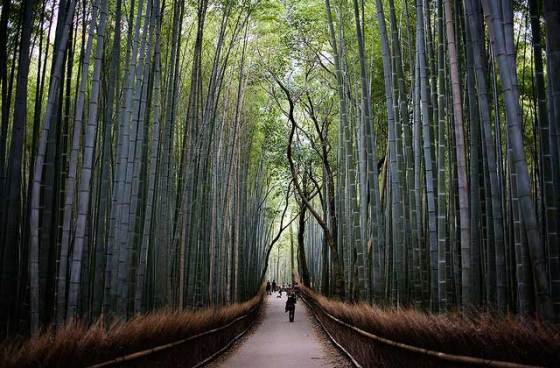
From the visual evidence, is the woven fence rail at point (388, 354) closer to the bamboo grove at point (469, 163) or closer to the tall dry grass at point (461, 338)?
the tall dry grass at point (461, 338)

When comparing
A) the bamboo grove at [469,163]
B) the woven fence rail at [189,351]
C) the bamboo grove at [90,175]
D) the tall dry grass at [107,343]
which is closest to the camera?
the tall dry grass at [107,343]

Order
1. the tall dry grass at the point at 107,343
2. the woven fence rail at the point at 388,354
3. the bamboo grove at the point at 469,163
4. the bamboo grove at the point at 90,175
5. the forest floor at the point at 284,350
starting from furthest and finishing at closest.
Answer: the forest floor at the point at 284,350, the bamboo grove at the point at 90,175, the bamboo grove at the point at 469,163, the woven fence rail at the point at 388,354, the tall dry grass at the point at 107,343

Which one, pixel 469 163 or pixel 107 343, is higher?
pixel 469 163

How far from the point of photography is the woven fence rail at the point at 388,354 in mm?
2269

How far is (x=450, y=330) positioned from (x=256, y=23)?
306 inches

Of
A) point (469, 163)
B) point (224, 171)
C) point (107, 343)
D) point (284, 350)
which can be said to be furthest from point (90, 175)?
Result: point (224, 171)

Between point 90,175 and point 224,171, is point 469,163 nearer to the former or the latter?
point 90,175

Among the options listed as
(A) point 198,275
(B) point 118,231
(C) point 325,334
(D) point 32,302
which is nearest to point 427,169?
(B) point 118,231

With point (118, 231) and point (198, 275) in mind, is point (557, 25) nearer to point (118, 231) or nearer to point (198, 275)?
point (118, 231)

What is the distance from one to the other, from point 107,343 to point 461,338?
1790 mm

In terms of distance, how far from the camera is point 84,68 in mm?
3498

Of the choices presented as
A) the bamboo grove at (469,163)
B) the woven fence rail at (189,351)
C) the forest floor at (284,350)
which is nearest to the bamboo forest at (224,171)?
the bamboo grove at (469,163)

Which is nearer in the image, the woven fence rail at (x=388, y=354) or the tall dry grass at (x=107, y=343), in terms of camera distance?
the tall dry grass at (x=107, y=343)

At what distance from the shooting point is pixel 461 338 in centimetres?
238
